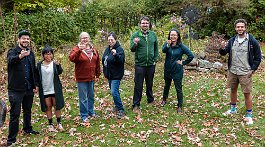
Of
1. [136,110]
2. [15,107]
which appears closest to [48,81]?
[15,107]

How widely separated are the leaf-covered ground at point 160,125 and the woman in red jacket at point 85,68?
0.45 meters

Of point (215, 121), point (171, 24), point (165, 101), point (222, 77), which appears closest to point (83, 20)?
point (171, 24)

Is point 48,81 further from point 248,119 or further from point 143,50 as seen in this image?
point 248,119

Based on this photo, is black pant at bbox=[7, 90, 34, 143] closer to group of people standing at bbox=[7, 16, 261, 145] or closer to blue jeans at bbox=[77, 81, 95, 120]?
group of people standing at bbox=[7, 16, 261, 145]

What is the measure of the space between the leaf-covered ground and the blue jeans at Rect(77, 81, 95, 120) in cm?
24

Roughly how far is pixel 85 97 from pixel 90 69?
1.99ft

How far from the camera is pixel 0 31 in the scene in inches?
473

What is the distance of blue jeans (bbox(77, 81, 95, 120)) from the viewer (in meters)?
6.63

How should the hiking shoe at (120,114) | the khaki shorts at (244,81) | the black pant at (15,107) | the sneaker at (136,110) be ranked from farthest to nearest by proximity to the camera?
Answer: the sneaker at (136,110), the hiking shoe at (120,114), the khaki shorts at (244,81), the black pant at (15,107)

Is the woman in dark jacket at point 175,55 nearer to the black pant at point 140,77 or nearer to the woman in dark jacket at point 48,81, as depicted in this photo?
the black pant at point 140,77

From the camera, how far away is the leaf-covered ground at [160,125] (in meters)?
5.91

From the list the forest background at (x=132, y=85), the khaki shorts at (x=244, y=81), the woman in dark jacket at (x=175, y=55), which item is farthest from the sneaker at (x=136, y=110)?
the khaki shorts at (x=244, y=81)

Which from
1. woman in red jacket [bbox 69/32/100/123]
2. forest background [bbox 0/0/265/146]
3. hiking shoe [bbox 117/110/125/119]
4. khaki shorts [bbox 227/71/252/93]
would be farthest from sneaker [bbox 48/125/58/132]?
Result: khaki shorts [bbox 227/71/252/93]

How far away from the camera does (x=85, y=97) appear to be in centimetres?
671
